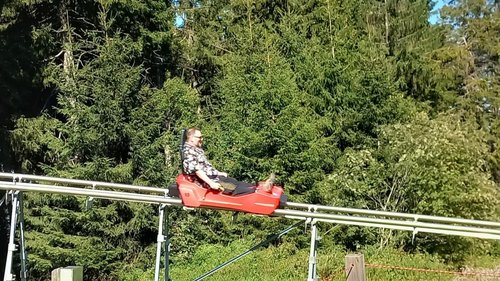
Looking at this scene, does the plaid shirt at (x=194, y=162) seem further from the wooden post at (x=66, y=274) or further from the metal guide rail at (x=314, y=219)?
the wooden post at (x=66, y=274)

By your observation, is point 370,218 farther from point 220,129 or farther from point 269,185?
point 220,129

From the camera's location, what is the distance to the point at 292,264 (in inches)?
625

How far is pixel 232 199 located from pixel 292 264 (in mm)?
10111

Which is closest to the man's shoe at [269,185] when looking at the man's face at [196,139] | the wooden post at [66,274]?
the man's face at [196,139]

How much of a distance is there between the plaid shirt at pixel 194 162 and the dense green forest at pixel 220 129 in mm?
11862

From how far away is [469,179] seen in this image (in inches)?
728

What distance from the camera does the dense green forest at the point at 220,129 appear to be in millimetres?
18141

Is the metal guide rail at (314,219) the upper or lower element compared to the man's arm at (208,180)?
lower

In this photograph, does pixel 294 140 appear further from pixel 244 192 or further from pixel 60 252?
pixel 244 192

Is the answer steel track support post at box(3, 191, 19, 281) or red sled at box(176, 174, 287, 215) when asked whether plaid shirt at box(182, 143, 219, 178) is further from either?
steel track support post at box(3, 191, 19, 281)

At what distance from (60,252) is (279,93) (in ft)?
25.4

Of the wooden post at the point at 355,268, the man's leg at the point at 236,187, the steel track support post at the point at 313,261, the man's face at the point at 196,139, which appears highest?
the man's face at the point at 196,139

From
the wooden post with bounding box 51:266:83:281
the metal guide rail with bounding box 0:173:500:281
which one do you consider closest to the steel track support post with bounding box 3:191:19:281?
the metal guide rail with bounding box 0:173:500:281

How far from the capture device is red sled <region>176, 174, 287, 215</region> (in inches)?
240
